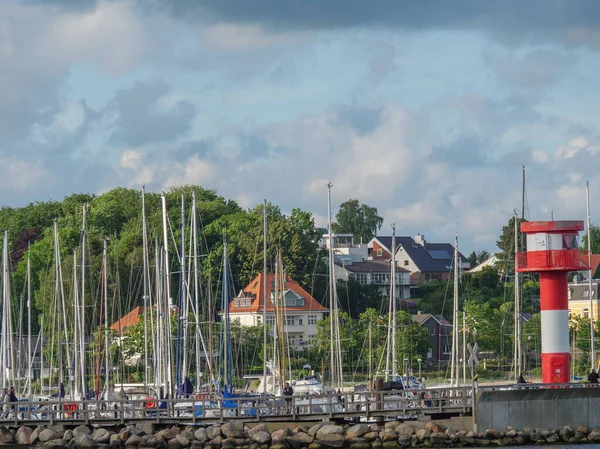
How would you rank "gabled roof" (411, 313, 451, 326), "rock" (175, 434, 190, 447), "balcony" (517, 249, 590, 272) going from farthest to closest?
"gabled roof" (411, 313, 451, 326) → "balcony" (517, 249, 590, 272) → "rock" (175, 434, 190, 447)

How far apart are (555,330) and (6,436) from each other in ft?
68.3

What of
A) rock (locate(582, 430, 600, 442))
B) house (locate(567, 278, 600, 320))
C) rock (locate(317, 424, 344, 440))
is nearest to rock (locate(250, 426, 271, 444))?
rock (locate(317, 424, 344, 440))

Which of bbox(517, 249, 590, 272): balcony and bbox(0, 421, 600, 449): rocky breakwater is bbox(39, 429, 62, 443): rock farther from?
bbox(517, 249, 590, 272): balcony

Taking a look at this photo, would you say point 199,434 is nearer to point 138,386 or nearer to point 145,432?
point 145,432

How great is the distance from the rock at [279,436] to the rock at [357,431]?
2.16m

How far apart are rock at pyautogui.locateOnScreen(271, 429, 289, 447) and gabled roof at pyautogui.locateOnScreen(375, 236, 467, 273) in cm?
13286

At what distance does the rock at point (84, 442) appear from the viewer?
48.3m

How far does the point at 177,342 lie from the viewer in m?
63.8

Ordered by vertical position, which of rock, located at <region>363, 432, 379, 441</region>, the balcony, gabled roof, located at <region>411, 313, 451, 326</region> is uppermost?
the balcony

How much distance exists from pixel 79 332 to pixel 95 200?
92.4m

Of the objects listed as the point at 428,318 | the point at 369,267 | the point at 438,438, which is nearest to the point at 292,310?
the point at 428,318

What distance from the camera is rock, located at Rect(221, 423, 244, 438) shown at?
4850 centimetres

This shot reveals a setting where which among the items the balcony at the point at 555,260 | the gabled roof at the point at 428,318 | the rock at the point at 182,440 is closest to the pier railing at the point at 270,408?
the rock at the point at 182,440

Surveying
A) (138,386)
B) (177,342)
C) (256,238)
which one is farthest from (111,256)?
(177,342)
